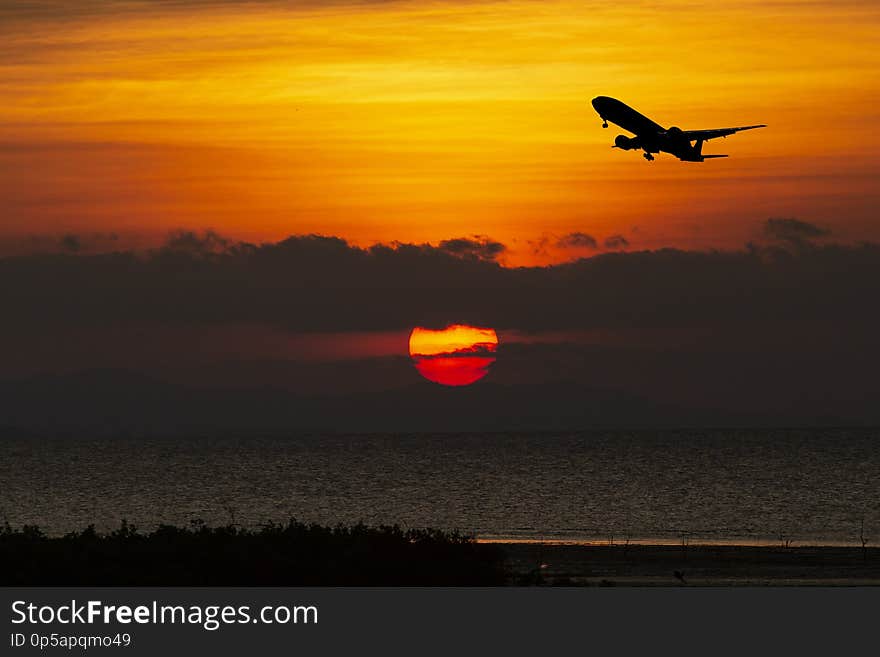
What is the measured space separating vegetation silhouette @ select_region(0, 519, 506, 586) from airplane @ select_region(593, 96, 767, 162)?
44.6 metres

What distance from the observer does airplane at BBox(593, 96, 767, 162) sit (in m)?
99.8

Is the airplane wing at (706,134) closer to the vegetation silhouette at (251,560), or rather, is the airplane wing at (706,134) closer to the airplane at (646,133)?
the airplane at (646,133)

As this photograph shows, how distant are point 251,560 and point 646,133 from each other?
5398cm

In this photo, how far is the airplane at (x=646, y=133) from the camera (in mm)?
99750

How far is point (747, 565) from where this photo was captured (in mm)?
83625

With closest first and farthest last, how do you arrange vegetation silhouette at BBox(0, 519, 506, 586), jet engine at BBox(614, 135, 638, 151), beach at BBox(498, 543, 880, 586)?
vegetation silhouette at BBox(0, 519, 506, 586) → beach at BBox(498, 543, 880, 586) → jet engine at BBox(614, 135, 638, 151)

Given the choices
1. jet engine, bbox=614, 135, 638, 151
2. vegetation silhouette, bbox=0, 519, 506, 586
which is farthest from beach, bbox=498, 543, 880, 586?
jet engine, bbox=614, 135, 638, 151

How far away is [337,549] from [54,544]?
513 inches

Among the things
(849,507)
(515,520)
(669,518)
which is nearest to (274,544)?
(515,520)

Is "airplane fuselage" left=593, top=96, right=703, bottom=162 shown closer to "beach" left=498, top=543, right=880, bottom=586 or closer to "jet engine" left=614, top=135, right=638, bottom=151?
"jet engine" left=614, top=135, right=638, bottom=151

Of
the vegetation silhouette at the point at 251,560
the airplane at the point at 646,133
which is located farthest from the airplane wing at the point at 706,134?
the vegetation silhouette at the point at 251,560

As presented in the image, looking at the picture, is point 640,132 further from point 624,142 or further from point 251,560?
point 251,560

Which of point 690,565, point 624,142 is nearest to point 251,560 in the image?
point 690,565

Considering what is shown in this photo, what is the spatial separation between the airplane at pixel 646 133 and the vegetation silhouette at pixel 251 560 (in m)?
44.6
